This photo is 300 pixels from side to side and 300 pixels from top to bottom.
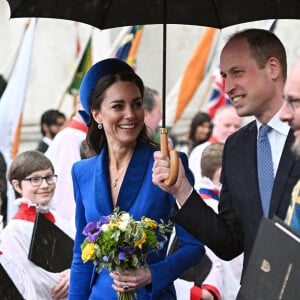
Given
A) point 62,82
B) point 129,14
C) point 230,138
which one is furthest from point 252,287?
point 62,82

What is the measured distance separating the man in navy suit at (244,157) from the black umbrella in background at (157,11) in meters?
0.44

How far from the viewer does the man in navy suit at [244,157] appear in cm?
447

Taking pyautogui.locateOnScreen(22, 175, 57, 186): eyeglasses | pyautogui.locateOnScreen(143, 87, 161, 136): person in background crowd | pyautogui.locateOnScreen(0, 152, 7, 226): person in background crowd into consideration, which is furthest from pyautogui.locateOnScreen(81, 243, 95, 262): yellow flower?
pyautogui.locateOnScreen(143, 87, 161, 136): person in background crowd

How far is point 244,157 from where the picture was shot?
4.59 m

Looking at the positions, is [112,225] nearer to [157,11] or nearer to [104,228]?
[104,228]

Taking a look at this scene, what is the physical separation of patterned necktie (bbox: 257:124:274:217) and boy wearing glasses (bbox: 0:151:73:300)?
220 cm

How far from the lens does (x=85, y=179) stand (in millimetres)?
5137

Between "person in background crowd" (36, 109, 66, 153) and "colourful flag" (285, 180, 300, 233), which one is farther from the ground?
"person in background crowd" (36, 109, 66, 153)

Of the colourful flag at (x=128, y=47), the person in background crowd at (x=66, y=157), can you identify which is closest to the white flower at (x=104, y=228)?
the person in background crowd at (x=66, y=157)

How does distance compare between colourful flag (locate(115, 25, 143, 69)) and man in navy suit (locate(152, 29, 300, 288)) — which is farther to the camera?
colourful flag (locate(115, 25, 143, 69))

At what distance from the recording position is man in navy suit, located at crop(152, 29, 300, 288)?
A: 4469 mm

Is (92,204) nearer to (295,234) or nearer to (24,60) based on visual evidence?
(295,234)

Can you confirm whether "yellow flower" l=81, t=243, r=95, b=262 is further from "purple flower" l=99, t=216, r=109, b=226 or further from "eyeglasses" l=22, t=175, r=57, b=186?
"eyeglasses" l=22, t=175, r=57, b=186

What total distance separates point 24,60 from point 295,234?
629cm
